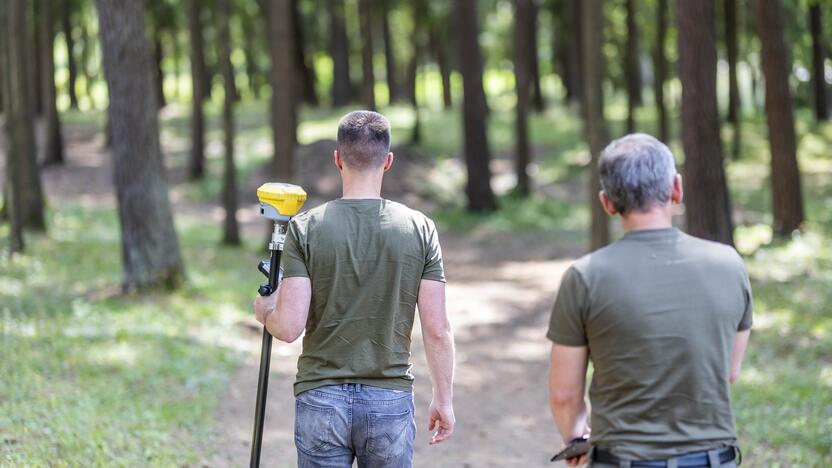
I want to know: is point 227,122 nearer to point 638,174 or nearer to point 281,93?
point 281,93

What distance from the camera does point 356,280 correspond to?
3.75 meters

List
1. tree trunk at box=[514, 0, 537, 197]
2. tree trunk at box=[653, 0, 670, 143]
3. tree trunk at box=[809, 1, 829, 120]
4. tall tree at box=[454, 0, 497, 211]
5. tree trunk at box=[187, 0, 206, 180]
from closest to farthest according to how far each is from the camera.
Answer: tree trunk at box=[187, 0, 206, 180], tall tree at box=[454, 0, 497, 211], tree trunk at box=[653, 0, 670, 143], tree trunk at box=[514, 0, 537, 197], tree trunk at box=[809, 1, 829, 120]

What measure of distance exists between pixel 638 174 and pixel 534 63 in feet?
109

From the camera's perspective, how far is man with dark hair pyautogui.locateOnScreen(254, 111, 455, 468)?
373 centimetres

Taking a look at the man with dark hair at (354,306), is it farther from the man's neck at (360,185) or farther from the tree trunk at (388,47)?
the tree trunk at (388,47)

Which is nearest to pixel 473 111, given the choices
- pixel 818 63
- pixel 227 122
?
pixel 227 122

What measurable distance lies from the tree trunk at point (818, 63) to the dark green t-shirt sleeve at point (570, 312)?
29497 mm

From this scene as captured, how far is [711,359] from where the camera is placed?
3129 millimetres

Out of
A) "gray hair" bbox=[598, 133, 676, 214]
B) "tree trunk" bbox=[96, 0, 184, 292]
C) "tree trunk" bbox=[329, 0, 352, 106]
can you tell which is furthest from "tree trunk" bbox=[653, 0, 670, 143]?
"gray hair" bbox=[598, 133, 676, 214]

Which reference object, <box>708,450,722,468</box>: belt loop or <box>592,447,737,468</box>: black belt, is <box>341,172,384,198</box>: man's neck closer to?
<box>592,447,737,468</box>: black belt

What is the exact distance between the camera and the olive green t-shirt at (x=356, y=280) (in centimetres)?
372

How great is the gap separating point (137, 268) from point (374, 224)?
9.06 metres

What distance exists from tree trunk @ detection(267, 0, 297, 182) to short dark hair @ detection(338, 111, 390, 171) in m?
13.2

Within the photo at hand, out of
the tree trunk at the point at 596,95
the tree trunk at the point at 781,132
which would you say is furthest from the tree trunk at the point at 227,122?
the tree trunk at the point at 781,132
